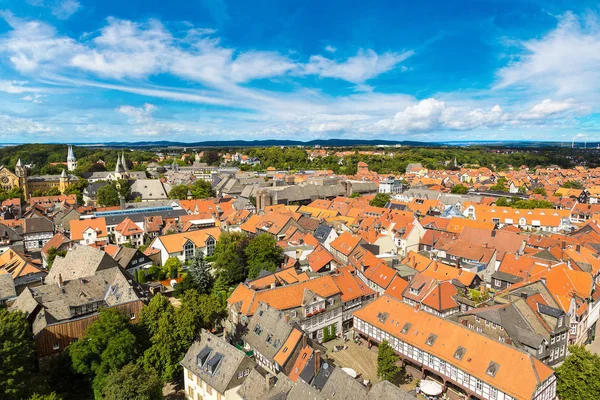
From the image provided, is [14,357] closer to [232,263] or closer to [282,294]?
[282,294]

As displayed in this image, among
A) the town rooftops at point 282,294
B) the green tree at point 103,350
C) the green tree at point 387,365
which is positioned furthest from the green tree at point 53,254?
the green tree at point 387,365

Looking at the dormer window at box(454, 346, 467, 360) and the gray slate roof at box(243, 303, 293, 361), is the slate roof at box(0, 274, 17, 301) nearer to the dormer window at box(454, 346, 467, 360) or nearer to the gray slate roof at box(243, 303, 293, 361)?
the gray slate roof at box(243, 303, 293, 361)

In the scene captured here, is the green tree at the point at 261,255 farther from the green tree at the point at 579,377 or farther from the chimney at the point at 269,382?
the green tree at the point at 579,377

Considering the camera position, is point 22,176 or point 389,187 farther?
point 389,187

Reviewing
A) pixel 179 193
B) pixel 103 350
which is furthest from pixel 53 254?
pixel 179 193

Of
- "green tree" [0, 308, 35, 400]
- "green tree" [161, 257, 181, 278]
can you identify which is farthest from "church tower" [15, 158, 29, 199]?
"green tree" [0, 308, 35, 400]
